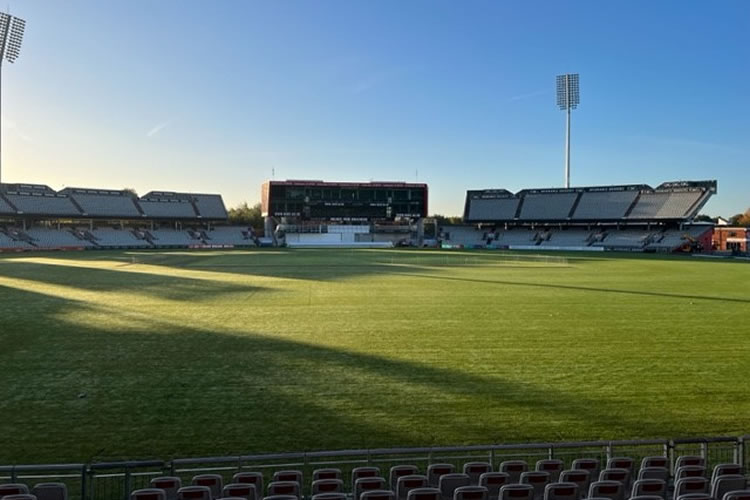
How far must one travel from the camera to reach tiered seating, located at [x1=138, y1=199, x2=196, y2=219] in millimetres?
98875

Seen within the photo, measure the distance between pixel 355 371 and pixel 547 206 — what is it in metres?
94.4

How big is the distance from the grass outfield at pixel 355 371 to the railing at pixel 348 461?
58 centimetres

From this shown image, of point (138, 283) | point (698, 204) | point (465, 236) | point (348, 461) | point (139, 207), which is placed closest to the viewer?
point (348, 461)

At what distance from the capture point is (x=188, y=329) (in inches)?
752

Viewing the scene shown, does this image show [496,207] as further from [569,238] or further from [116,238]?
[116,238]

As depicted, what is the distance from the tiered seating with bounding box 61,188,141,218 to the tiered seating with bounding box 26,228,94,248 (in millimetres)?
5422

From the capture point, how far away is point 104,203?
95.2 meters

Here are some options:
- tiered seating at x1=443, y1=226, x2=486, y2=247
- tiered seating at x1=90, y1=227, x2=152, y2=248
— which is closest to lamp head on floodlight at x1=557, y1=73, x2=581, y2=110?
tiered seating at x1=443, y1=226, x2=486, y2=247

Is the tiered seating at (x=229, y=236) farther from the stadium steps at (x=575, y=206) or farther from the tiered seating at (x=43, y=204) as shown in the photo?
the stadium steps at (x=575, y=206)

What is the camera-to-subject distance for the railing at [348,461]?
689 centimetres

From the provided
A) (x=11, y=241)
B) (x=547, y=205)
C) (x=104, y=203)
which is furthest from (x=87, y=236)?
(x=547, y=205)

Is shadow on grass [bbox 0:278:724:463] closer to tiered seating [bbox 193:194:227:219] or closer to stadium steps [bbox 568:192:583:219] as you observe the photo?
stadium steps [bbox 568:192:583:219]

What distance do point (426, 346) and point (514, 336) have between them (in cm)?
329

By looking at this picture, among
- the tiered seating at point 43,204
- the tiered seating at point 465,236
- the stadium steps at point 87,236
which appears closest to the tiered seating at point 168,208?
the stadium steps at point 87,236
